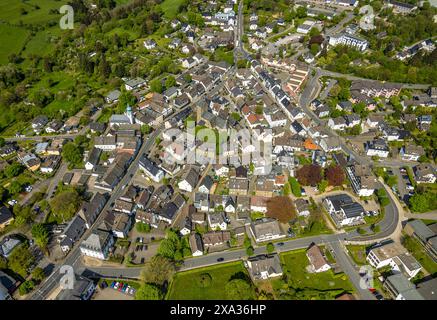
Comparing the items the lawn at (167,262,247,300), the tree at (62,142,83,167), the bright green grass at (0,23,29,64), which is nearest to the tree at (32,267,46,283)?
the lawn at (167,262,247,300)

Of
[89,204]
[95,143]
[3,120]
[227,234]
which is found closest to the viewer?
[227,234]

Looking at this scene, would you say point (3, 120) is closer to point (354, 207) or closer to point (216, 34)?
point (216, 34)

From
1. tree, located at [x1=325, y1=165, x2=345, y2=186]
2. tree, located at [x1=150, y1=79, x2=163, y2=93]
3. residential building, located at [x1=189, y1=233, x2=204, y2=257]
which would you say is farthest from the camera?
tree, located at [x1=150, y1=79, x2=163, y2=93]

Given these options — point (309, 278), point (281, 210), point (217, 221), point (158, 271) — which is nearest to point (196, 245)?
point (217, 221)

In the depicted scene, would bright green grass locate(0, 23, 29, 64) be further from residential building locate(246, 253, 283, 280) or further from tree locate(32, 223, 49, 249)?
residential building locate(246, 253, 283, 280)

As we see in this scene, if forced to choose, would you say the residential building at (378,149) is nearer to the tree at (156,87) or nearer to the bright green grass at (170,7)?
the tree at (156,87)

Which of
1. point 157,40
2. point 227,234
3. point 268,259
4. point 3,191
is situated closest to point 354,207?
point 268,259

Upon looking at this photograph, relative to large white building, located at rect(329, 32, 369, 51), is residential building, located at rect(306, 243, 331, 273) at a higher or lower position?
lower
